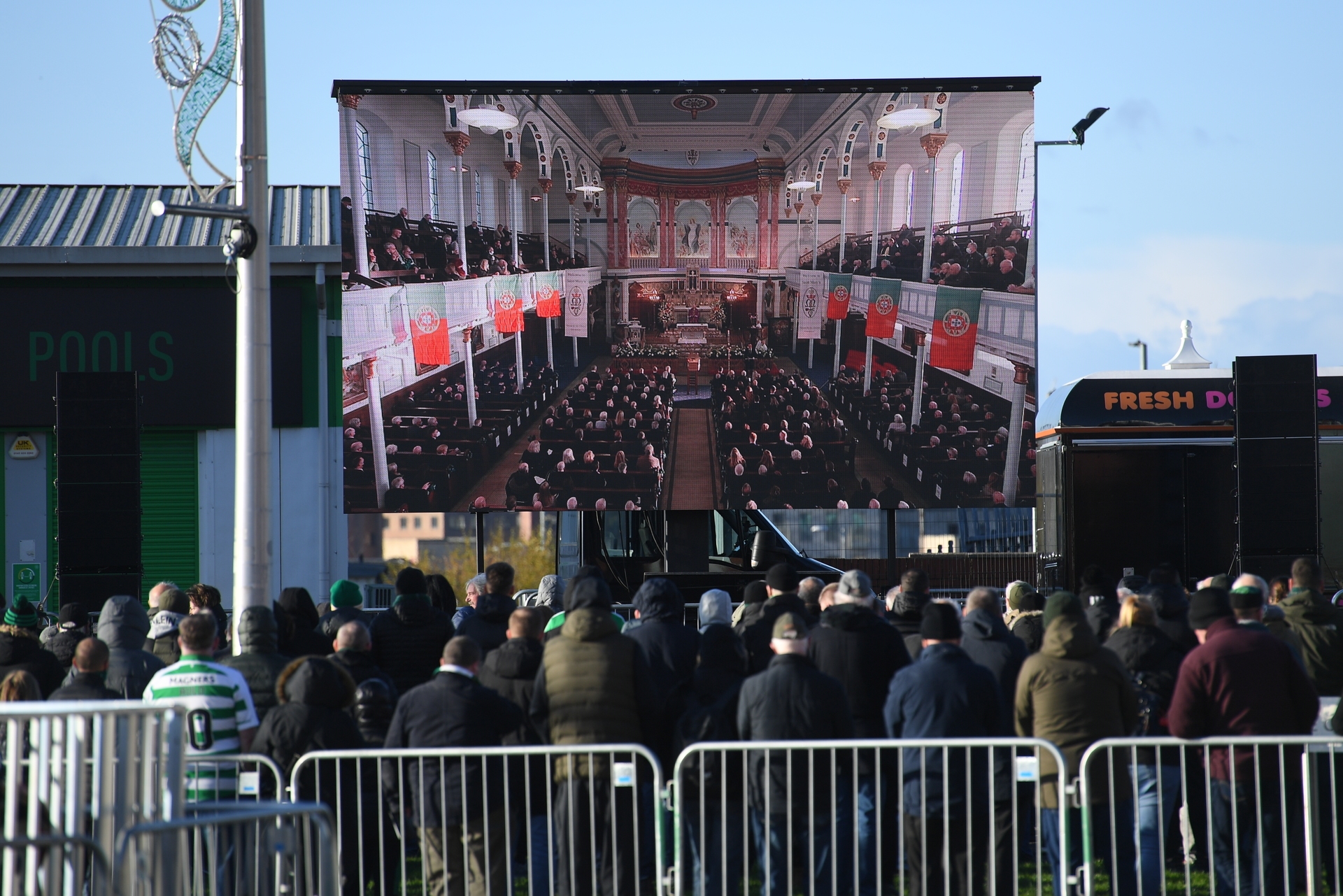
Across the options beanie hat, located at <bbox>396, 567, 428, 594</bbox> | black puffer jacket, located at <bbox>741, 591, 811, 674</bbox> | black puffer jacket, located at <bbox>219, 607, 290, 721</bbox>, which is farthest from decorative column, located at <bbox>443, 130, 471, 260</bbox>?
black puffer jacket, located at <bbox>219, 607, 290, 721</bbox>

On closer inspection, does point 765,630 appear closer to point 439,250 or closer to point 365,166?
point 439,250

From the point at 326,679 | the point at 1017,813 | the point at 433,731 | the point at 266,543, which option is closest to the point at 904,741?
the point at 1017,813

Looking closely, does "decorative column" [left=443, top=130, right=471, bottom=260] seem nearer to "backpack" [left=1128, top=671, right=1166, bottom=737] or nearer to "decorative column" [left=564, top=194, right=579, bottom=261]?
"decorative column" [left=564, top=194, right=579, bottom=261]

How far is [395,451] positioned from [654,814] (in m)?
10.1

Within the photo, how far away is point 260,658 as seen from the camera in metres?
6.68

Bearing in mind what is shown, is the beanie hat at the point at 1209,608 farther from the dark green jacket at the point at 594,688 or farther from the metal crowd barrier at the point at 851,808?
the dark green jacket at the point at 594,688

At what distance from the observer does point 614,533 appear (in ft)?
53.5

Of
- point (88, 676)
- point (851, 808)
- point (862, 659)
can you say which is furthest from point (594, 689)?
point (88, 676)

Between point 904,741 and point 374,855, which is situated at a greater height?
point 904,741

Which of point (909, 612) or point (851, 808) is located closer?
point (851, 808)

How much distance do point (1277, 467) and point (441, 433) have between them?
865cm

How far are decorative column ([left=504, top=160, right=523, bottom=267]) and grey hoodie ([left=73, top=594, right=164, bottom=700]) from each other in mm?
8619

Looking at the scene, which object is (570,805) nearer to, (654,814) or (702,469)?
(654,814)

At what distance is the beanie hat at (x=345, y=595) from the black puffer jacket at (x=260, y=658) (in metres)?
1.62
